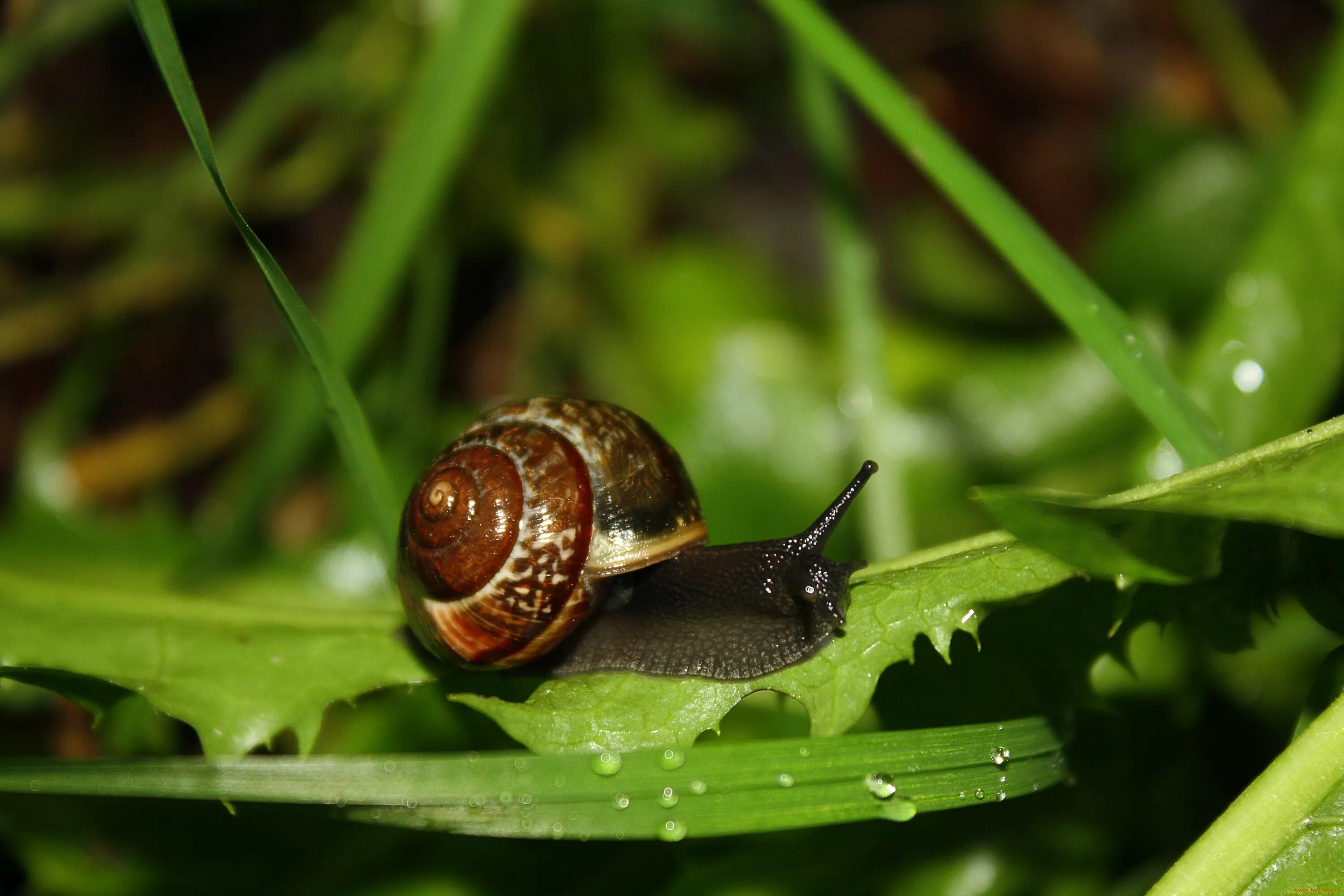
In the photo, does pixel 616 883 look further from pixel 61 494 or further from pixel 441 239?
pixel 61 494

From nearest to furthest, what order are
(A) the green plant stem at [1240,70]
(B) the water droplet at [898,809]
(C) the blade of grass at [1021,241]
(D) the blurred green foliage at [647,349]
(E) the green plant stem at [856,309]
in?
(B) the water droplet at [898,809] < (C) the blade of grass at [1021,241] < (D) the blurred green foliage at [647,349] < (E) the green plant stem at [856,309] < (A) the green plant stem at [1240,70]

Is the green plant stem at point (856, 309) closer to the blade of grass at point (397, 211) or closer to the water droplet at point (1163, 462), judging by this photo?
the water droplet at point (1163, 462)

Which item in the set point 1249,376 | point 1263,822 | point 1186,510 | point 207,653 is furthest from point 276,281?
point 1249,376

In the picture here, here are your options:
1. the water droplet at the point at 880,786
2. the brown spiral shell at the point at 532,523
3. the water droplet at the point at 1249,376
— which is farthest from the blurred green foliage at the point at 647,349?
the water droplet at the point at 880,786

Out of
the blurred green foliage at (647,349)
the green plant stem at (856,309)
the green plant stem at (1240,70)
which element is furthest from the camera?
the green plant stem at (1240,70)

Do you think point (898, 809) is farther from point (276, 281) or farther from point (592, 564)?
point (276, 281)

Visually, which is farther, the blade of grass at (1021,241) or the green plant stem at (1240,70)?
the green plant stem at (1240,70)

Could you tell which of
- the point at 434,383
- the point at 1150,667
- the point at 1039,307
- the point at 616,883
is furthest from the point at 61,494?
the point at 1039,307

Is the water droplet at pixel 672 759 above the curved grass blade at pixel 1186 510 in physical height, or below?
below
